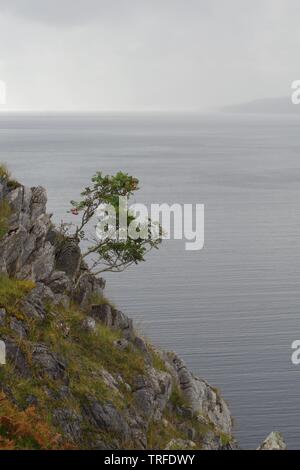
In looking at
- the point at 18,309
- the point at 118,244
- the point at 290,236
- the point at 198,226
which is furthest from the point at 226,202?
the point at 18,309

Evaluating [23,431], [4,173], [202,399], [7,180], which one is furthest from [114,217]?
[23,431]

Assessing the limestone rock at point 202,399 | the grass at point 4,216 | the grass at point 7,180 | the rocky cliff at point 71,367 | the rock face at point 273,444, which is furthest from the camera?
the limestone rock at point 202,399

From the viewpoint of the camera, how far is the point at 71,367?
2470 cm

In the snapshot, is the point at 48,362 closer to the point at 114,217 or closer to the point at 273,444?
the point at 273,444

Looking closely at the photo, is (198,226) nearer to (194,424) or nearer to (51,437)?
(194,424)

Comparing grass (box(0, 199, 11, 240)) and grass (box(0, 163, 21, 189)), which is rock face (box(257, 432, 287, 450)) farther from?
grass (box(0, 163, 21, 189))

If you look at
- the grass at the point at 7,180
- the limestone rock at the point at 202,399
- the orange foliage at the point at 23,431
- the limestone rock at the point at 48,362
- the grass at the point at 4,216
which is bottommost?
the limestone rock at the point at 202,399

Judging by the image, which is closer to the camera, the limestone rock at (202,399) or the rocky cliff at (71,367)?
the rocky cliff at (71,367)

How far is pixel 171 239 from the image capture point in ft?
339

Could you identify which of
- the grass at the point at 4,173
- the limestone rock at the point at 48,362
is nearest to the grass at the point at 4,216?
the grass at the point at 4,173

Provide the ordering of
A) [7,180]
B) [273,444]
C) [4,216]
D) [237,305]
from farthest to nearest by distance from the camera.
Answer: [237,305], [7,180], [4,216], [273,444]

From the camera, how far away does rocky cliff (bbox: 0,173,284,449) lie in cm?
A: 2220

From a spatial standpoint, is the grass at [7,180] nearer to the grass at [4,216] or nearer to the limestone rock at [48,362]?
the grass at [4,216]

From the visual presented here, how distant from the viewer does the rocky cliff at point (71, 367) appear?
72.8ft
